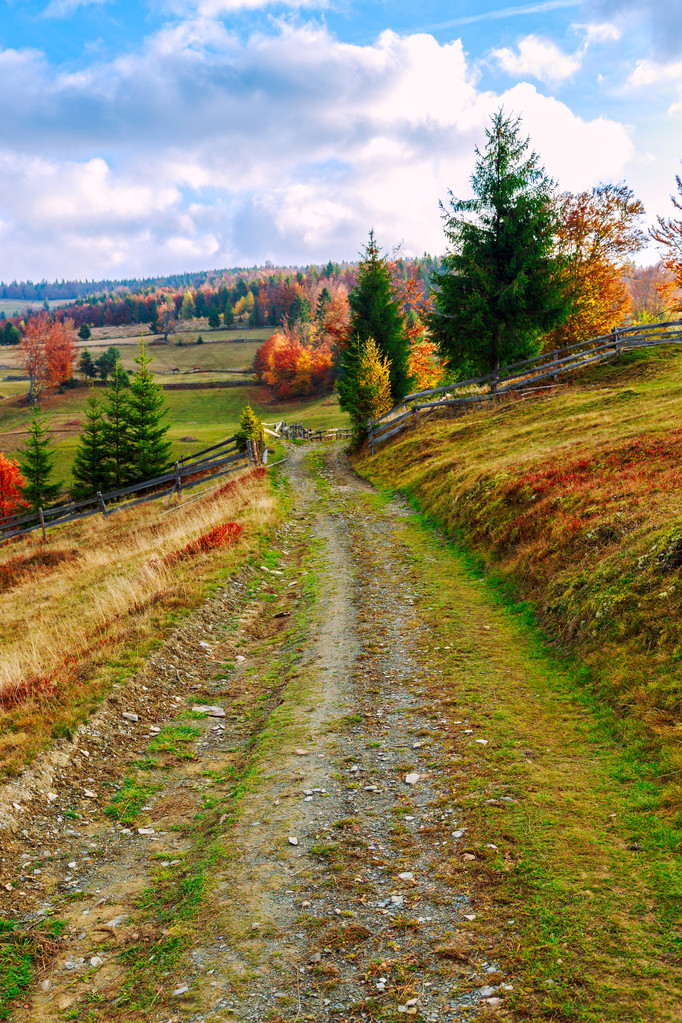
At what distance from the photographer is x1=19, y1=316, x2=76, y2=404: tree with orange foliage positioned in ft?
326

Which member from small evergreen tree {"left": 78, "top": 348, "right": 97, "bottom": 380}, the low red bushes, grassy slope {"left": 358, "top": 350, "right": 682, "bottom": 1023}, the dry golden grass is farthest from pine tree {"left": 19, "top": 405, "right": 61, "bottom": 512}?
small evergreen tree {"left": 78, "top": 348, "right": 97, "bottom": 380}

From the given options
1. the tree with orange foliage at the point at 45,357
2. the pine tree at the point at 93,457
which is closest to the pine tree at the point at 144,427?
the pine tree at the point at 93,457

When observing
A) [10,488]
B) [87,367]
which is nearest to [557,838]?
[10,488]

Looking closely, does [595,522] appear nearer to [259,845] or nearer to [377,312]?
[259,845]

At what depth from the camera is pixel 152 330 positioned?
180125mm

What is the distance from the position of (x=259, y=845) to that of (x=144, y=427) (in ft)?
122

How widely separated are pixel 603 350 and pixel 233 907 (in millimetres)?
32601

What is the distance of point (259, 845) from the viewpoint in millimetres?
5750

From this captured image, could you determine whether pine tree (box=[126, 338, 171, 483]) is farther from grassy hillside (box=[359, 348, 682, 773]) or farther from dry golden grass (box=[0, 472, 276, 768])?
grassy hillside (box=[359, 348, 682, 773])

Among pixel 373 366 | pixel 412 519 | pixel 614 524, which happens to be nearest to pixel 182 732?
pixel 614 524

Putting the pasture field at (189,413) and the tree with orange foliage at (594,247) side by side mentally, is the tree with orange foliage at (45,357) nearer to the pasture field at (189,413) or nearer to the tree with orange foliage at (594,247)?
the pasture field at (189,413)

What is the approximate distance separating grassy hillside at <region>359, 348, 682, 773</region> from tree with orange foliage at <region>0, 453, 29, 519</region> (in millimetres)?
40583

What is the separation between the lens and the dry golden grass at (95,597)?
8508 mm

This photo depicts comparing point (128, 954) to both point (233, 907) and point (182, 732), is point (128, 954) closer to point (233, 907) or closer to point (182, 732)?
point (233, 907)
